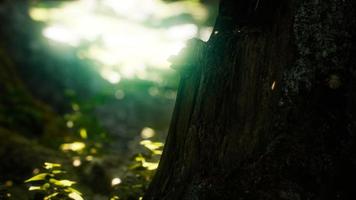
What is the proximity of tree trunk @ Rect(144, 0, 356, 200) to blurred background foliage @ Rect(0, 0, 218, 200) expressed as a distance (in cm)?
74

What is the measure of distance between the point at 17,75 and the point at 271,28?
22.1 ft

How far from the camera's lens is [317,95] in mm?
1743

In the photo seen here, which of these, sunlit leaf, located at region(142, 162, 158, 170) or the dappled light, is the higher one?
the dappled light

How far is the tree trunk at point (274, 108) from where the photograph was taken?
1.72 meters

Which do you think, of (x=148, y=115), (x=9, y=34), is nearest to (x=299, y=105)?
(x=148, y=115)

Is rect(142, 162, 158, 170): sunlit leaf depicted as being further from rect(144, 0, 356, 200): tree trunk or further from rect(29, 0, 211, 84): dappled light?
rect(29, 0, 211, 84): dappled light

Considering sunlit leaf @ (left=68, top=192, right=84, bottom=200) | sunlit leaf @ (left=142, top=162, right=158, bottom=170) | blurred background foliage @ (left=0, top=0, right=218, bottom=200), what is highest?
blurred background foliage @ (left=0, top=0, right=218, bottom=200)

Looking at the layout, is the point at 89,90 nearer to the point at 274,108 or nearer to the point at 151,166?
the point at 151,166

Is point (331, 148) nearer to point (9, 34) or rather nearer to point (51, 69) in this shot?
point (51, 69)

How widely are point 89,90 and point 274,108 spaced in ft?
22.7

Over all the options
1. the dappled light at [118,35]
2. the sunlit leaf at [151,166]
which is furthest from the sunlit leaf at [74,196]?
the dappled light at [118,35]

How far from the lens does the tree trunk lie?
5.65 feet

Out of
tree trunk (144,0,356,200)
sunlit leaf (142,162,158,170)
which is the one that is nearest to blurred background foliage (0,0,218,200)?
sunlit leaf (142,162,158,170)

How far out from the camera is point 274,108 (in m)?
1.79
